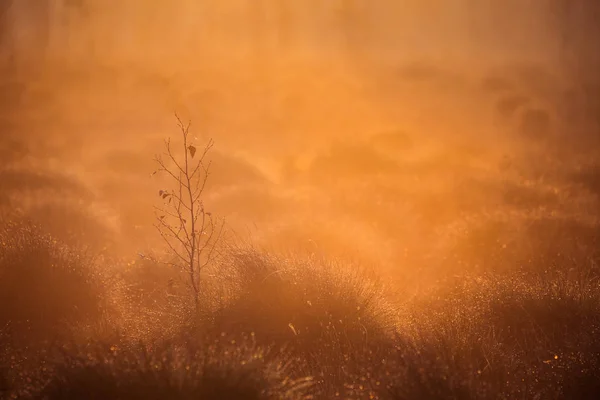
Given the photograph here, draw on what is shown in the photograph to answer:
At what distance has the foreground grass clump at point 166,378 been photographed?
6.20 m

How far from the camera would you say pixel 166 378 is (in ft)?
20.3

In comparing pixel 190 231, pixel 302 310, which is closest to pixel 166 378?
pixel 302 310

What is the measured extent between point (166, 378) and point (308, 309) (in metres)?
3.47

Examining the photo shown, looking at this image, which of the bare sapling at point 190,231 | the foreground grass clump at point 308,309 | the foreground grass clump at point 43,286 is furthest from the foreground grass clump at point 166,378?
the foreground grass clump at point 43,286

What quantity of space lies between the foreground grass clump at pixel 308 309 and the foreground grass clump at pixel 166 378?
6.53 ft

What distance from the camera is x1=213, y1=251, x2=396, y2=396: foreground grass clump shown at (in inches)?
351

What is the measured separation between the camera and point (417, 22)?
131375mm

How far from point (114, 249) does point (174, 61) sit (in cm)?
7796

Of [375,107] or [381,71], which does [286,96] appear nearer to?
[375,107]

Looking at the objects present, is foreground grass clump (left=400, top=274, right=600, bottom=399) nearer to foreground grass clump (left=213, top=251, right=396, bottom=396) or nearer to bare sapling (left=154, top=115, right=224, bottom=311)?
foreground grass clump (left=213, top=251, right=396, bottom=396)

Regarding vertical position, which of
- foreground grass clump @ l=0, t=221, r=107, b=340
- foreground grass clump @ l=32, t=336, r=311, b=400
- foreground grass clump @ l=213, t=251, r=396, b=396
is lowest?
foreground grass clump @ l=32, t=336, r=311, b=400

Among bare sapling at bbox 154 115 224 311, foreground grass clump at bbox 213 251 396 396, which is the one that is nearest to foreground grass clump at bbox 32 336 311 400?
foreground grass clump at bbox 213 251 396 396

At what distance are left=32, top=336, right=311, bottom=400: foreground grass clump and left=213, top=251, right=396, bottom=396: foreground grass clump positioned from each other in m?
1.99

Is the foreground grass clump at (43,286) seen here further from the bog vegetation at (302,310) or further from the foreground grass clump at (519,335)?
the foreground grass clump at (519,335)
